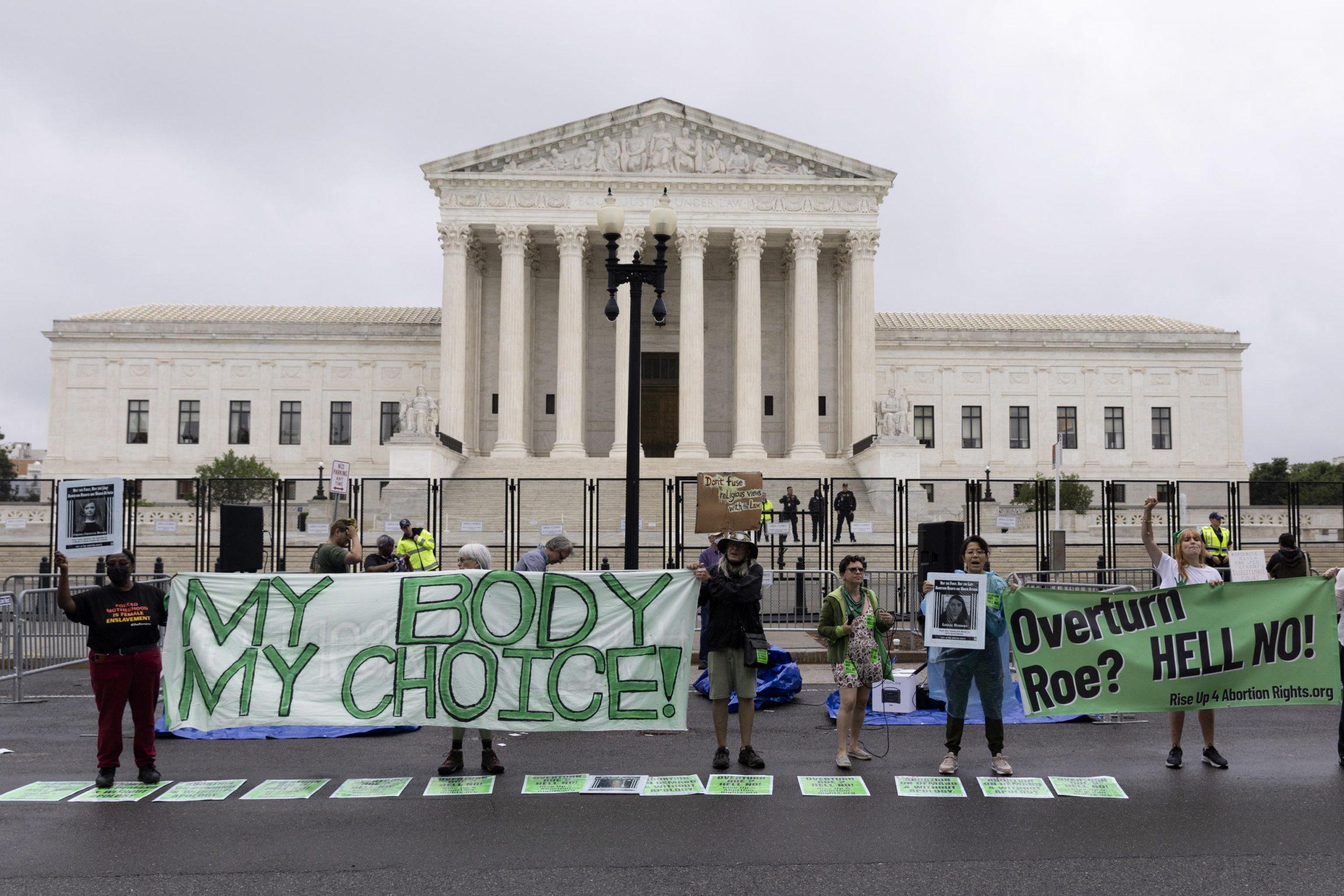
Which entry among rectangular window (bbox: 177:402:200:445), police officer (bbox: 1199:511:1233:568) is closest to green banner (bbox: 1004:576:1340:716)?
police officer (bbox: 1199:511:1233:568)

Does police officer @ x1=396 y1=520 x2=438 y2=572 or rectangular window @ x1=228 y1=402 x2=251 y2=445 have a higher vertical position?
rectangular window @ x1=228 y1=402 x2=251 y2=445

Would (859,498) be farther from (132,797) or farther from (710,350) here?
(132,797)

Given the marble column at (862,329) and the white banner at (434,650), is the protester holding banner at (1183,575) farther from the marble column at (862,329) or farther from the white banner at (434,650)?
the marble column at (862,329)

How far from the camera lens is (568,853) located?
702 centimetres

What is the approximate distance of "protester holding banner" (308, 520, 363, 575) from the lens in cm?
1209

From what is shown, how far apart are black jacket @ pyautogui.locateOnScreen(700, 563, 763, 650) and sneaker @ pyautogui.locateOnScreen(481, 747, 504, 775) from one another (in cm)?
203

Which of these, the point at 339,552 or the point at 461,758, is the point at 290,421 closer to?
the point at 339,552

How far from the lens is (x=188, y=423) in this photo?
188ft

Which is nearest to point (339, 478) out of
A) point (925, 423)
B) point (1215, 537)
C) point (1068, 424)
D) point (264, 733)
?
point (264, 733)

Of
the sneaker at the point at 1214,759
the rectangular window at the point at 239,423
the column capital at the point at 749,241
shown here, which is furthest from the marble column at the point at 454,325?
A: the sneaker at the point at 1214,759

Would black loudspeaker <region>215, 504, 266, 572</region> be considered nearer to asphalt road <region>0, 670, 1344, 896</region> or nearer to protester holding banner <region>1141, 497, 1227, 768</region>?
asphalt road <region>0, 670, 1344, 896</region>

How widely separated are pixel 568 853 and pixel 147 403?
57.0m

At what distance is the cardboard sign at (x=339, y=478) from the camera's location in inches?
811

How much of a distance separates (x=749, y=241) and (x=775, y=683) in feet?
119
